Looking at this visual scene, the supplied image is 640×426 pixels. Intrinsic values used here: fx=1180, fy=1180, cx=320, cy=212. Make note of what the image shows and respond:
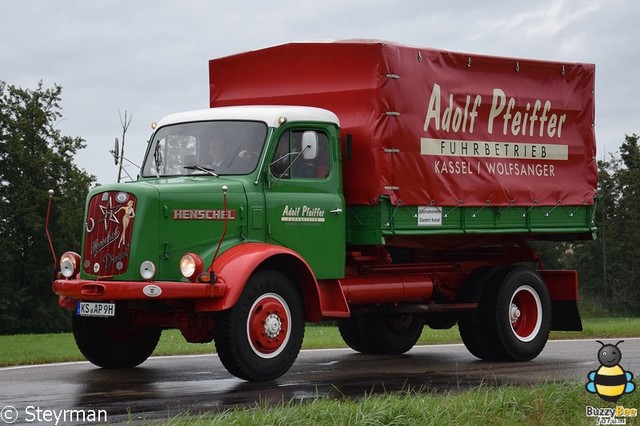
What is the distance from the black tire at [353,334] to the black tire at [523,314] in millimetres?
2181

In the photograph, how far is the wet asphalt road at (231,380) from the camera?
35.1 feet


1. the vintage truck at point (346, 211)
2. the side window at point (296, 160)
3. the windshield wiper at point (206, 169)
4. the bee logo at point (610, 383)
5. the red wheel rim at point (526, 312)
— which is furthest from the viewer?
the red wheel rim at point (526, 312)

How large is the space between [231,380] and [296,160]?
265 cm

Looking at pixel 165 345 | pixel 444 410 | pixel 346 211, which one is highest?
pixel 346 211

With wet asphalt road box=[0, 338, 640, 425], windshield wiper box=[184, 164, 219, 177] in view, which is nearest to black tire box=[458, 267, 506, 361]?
wet asphalt road box=[0, 338, 640, 425]

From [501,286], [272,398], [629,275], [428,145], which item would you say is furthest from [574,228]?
[629,275]

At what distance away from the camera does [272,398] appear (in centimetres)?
1112

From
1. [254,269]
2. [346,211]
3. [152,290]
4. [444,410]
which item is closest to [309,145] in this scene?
[346,211]

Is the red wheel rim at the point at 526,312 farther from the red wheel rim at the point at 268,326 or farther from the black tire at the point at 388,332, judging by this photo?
the red wheel rim at the point at 268,326

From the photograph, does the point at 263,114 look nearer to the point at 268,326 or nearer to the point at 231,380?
the point at 268,326

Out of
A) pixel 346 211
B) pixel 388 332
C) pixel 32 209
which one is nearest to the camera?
pixel 346 211

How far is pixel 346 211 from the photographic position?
47.6 ft

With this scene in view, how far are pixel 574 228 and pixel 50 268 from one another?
43364mm

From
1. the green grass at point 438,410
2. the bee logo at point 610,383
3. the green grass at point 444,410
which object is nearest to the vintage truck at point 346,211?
the green grass at point 438,410
